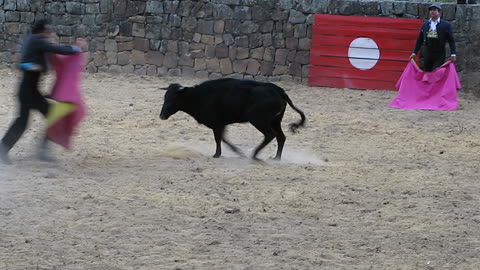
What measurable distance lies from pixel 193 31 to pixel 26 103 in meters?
8.03

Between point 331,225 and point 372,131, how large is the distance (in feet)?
16.9

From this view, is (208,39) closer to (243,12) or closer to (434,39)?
(243,12)

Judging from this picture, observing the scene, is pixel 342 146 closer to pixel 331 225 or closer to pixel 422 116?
pixel 422 116

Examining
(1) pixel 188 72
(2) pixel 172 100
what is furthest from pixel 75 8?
(2) pixel 172 100

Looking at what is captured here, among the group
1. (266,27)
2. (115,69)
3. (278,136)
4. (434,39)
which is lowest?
(115,69)

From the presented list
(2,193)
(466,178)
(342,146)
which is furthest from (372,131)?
(2,193)

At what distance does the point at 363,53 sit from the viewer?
15.9 metres

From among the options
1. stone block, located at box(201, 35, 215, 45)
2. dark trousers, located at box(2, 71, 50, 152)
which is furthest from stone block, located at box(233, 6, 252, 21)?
Result: dark trousers, located at box(2, 71, 50, 152)

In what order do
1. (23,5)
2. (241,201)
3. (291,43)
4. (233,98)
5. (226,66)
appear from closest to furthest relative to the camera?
(241,201) → (233,98) → (291,43) → (226,66) → (23,5)

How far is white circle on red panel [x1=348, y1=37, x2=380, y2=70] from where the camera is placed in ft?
51.9

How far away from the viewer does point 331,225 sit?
716 cm

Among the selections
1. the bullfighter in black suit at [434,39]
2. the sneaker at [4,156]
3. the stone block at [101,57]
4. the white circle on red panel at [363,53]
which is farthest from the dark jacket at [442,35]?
the sneaker at [4,156]

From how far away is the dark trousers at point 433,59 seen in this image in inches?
574

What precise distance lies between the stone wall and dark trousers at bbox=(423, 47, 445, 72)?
87cm
